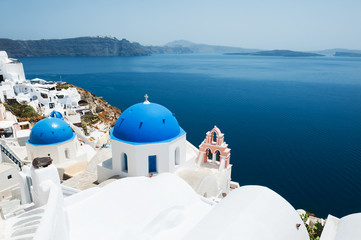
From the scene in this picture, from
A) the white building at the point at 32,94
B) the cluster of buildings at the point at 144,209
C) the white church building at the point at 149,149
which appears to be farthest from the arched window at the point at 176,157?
the white building at the point at 32,94

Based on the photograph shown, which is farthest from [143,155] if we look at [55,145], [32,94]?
[32,94]

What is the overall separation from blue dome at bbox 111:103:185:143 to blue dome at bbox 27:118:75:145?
19.1ft

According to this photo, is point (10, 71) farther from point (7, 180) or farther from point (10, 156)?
point (7, 180)

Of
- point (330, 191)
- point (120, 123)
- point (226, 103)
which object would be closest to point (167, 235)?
point (120, 123)

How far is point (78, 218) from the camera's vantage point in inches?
257

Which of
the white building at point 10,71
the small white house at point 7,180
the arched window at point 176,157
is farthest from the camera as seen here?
the white building at point 10,71

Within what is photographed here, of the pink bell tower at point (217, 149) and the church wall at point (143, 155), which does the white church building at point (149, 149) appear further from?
the pink bell tower at point (217, 149)

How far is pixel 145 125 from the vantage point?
40.1 feet

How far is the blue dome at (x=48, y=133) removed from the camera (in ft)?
52.5

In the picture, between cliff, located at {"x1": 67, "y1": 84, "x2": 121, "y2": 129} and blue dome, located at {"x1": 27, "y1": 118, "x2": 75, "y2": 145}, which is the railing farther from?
cliff, located at {"x1": 67, "y1": 84, "x2": 121, "y2": 129}

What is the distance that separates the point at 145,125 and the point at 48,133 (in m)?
8.17

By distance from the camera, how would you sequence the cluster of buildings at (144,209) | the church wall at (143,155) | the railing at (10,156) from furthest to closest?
the railing at (10,156) < the church wall at (143,155) < the cluster of buildings at (144,209)

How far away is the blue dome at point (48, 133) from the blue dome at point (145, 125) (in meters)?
5.83

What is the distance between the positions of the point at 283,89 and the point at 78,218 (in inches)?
2736
